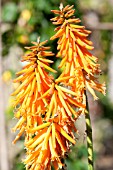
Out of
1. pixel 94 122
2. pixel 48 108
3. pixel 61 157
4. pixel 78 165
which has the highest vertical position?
pixel 48 108

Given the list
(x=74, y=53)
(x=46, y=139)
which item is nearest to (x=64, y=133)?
(x=46, y=139)

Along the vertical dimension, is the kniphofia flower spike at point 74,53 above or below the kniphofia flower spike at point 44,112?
above

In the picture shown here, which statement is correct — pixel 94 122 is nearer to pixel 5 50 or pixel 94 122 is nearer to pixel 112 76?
pixel 112 76

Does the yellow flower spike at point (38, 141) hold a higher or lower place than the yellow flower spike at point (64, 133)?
lower

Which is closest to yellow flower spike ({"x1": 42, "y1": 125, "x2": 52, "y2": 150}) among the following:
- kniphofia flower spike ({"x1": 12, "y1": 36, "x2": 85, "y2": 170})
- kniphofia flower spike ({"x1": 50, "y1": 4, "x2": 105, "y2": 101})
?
kniphofia flower spike ({"x1": 12, "y1": 36, "x2": 85, "y2": 170})

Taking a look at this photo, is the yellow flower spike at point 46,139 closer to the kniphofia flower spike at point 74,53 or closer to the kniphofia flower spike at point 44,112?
the kniphofia flower spike at point 44,112

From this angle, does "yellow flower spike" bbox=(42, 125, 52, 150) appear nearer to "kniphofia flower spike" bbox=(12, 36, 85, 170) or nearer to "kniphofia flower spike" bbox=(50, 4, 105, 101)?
"kniphofia flower spike" bbox=(12, 36, 85, 170)

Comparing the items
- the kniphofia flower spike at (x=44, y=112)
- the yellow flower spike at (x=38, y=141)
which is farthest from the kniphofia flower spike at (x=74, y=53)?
the yellow flower spike at (x=38, y=141)

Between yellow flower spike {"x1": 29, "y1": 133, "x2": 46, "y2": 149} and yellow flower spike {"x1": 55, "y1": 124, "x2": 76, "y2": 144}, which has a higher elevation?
yellow flower spike {"x1": 55, "y1": 124, "x2": 76, "y2": 144}

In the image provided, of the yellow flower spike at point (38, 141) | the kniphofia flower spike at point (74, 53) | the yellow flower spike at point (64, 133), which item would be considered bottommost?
the yellow flower spike at point (38, 141)

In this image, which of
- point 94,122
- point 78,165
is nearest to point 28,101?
point 78,165

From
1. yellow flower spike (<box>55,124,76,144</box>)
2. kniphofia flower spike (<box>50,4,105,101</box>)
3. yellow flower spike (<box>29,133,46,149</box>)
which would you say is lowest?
yellow flower spike (<box>29,133,46,149</box>)
